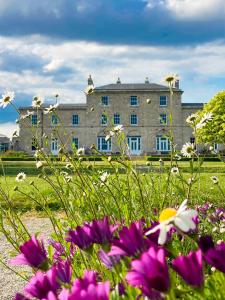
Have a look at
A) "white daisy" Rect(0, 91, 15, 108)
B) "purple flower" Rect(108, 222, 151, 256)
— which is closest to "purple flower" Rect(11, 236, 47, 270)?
"purple flower" Rect(108, 222, 151, 256)

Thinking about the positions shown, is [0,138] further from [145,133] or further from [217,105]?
[217,105]

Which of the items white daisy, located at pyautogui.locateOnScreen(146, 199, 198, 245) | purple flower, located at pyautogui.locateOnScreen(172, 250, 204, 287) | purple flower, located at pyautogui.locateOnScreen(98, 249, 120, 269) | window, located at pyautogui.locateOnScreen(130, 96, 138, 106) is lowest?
purple flower, located at pyautogui.locateOnScreen(98, 249, 120, 269)

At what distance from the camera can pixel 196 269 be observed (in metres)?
1.19

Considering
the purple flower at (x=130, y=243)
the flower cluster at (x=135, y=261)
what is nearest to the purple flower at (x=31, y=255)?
the flower cluster at (x=135, y=261)

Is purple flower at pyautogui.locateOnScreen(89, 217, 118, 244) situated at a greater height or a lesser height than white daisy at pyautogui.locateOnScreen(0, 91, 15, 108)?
lesser

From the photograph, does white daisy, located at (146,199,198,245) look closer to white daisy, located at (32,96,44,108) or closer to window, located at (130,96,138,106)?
white daisy, located at (32,96,44,108)

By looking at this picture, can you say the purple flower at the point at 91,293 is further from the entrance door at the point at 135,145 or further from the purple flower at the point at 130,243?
the entrance door at the point at 135,145

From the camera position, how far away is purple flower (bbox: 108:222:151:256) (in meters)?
1.37

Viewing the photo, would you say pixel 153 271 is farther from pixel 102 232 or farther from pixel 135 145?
pixel 135 145

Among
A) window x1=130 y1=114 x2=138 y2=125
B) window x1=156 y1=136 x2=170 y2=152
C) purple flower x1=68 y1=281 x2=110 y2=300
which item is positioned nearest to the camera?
purple flower x1=68 y1=281 x2=110 y2=300

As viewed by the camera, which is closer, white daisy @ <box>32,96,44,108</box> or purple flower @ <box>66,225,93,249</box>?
purple flower @ <box>66,225,93,249</box>

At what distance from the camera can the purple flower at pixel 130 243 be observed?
53.9 inches

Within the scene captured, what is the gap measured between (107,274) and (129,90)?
5410 centimetres

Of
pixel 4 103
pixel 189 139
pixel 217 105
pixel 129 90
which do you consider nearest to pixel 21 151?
pixel 129 90
